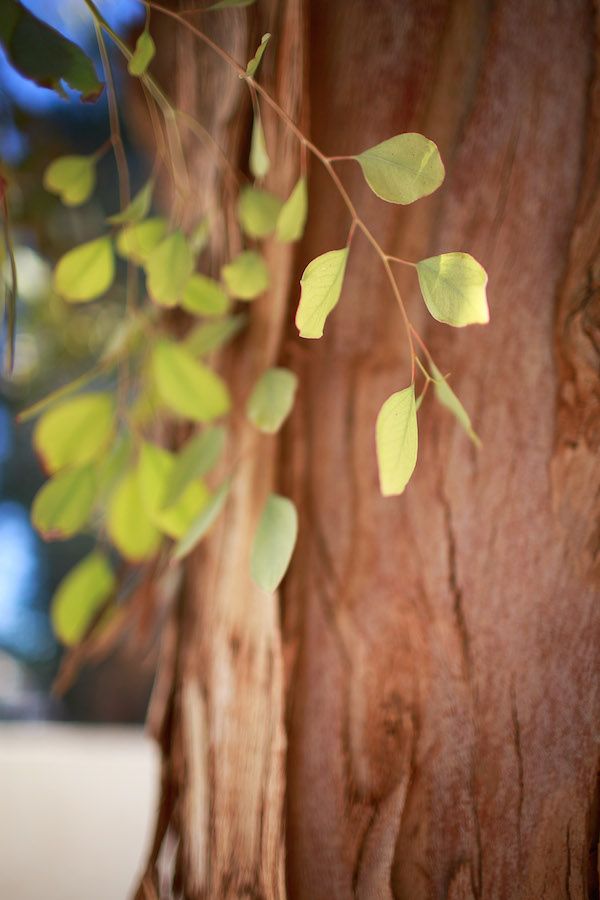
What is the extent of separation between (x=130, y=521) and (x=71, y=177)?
17 cm

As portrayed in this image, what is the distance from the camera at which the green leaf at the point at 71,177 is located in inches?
12.1

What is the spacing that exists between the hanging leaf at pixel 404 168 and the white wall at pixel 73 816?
415 millimetres

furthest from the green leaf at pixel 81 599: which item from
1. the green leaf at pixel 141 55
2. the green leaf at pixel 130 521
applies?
the green leaf at pixel 141 55

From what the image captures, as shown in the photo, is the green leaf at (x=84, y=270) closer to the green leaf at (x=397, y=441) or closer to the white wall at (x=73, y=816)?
Result: the green leaf at (x=397, y=441)

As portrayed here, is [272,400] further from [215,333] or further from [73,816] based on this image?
[73,816]

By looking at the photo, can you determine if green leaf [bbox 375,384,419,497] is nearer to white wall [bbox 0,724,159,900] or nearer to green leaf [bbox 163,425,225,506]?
green leaf [bbox 163,425,225,506]

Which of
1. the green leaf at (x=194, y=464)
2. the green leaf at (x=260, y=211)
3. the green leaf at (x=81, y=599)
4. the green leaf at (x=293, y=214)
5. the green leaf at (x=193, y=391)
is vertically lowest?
the green leaf at (x=81, y=599)

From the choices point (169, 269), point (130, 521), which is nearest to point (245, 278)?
point (169, 269)

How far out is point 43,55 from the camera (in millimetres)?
250

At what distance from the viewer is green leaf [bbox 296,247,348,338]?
0.21 m

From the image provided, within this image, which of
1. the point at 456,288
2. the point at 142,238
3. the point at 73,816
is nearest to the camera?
the point at 456,288

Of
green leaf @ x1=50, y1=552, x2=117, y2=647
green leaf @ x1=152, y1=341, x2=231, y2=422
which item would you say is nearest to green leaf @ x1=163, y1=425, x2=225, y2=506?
green leaf @ x1=152, y1=341, x2=231, y2=422

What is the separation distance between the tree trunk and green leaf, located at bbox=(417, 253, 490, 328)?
75 millimetres

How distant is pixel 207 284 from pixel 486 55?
0.15m
